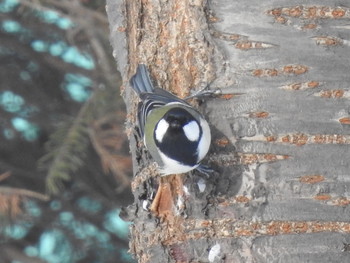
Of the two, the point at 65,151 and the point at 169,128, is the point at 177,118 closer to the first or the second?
the point at 169,128

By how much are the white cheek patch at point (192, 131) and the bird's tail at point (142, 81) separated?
77 mm

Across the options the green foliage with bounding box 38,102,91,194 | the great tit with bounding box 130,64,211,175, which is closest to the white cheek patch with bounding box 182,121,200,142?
the great tit with bounding box 130,64,211,175

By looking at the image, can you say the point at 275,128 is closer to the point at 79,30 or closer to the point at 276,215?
the point at 276,215

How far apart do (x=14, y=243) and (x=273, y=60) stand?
3.67ft

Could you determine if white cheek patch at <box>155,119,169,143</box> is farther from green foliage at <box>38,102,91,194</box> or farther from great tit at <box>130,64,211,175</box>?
green foliage at <box>38,102,91,194</box>

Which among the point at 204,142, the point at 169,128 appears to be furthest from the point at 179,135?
the point at 204,142

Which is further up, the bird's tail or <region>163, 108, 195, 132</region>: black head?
the bird's tail

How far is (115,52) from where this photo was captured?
1.35 meters

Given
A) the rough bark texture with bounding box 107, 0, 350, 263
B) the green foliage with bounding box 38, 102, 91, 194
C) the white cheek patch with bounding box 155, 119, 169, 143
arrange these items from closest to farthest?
1. the rough bark texture with bounding box 107, 0, 350, 263
2. the white cheek patch with bounding box 155, 119, 169, 143
3. the green foliage with bounding box 38, 102, 91, 194

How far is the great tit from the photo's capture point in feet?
3.50

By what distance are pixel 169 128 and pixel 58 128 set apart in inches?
30.1

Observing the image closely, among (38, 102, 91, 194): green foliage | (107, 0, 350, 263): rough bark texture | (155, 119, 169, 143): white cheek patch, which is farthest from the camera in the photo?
(38, 102, 91, 194): green foliage

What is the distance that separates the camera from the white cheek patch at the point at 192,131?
1074 millimetres

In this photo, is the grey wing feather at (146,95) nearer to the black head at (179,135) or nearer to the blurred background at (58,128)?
the black head at (179,135)
